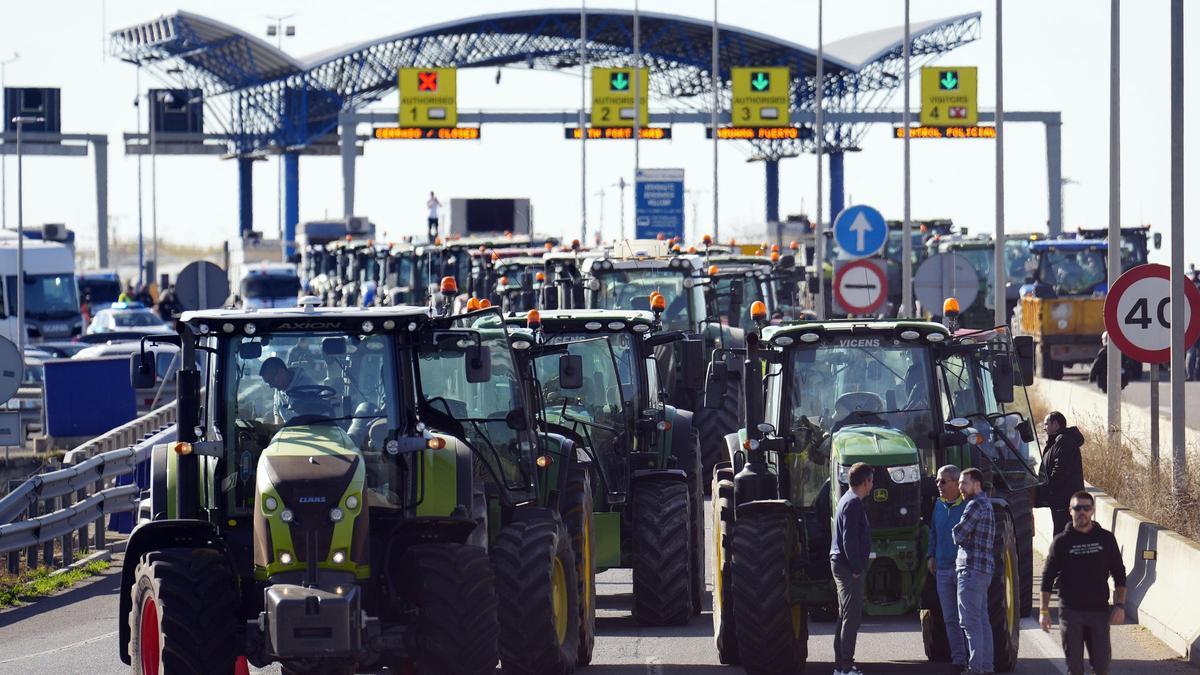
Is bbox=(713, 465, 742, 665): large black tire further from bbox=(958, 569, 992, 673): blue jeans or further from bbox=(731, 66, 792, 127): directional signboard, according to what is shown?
bbox=(731, 66, 792, 127): directional signboard

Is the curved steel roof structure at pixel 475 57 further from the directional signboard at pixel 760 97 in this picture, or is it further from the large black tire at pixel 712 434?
the large black tire at pixel 712 434

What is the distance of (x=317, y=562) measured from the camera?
1089 cm

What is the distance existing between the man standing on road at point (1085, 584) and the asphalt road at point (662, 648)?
1.27m

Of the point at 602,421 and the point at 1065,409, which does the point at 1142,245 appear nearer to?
the point at 1065,409

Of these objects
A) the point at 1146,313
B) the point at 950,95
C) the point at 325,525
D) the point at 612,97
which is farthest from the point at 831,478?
the point at 950,95

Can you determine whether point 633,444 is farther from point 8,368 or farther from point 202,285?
point 202,285

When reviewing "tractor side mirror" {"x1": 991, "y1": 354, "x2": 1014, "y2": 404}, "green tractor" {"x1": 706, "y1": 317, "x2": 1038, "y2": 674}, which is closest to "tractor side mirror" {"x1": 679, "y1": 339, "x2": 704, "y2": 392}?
"green tractor" {"x1": 706, "y1": 317, "x2": 1038, "y2": 674}

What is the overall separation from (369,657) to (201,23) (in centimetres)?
8566

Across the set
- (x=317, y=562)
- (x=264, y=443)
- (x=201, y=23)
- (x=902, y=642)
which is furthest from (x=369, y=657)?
(x=201, y=23)

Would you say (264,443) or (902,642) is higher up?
(264,443)

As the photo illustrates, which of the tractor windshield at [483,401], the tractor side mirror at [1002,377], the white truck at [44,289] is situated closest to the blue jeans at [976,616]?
the tractor side mirror at [1002,377]

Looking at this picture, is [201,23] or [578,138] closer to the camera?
[578,138]

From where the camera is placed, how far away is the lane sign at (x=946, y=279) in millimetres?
27578

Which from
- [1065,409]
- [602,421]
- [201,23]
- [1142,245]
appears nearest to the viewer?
[602,421]
